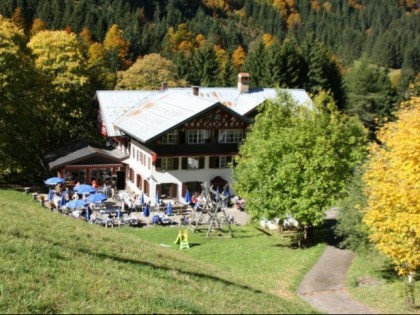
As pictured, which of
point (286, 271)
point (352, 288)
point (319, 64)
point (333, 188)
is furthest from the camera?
point (319, 64)

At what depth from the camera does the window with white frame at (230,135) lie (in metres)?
44.6

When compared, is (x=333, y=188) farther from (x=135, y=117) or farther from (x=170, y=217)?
(x=135, y=117)

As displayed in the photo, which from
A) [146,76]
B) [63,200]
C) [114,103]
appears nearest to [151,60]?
[146,76]

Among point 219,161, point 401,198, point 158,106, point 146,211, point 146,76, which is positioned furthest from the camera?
point 146,76

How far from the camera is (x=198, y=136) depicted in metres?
43.7

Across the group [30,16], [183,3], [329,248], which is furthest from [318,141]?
[183,3]

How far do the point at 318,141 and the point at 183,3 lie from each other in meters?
146

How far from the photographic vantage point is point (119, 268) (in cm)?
1299

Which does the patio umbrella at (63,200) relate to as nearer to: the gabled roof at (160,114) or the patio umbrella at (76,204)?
the patio umbrella at (76,204)

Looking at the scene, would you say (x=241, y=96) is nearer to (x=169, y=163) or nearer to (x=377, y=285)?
(x=169, y=163)

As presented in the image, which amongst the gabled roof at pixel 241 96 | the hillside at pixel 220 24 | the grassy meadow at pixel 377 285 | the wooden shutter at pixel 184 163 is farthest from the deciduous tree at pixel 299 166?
the hillside at pixel 220 24

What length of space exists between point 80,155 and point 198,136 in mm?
10047

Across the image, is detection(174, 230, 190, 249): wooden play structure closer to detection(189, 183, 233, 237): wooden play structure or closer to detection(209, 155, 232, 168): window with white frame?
detection(189, 183, 233, 237): wooden play structure

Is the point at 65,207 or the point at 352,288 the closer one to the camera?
the point at 352,288
